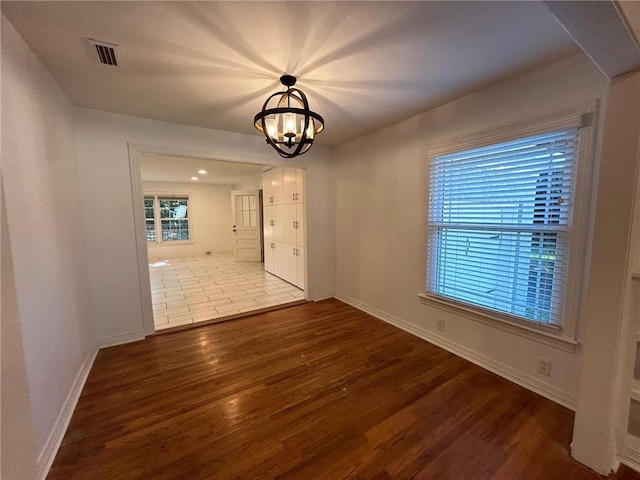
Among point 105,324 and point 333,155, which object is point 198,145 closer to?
point 333,155

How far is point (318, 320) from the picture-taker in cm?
334

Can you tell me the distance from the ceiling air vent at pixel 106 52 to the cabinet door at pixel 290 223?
2929 millimetres

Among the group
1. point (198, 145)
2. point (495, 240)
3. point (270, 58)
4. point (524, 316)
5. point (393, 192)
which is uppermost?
point (270, 58)

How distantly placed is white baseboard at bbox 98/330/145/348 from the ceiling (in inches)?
92.9

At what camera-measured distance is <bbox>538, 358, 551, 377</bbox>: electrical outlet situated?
191 cm

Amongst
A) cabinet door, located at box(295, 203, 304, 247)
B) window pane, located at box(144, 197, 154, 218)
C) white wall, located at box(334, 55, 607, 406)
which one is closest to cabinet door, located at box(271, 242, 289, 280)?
cabinet door, located at box(295, 203, 304, 247)

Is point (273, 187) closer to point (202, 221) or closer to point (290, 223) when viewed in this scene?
point (290, 223)

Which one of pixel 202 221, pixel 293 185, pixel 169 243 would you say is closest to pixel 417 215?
pixel 293 185

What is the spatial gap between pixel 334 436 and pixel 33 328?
1.84 m

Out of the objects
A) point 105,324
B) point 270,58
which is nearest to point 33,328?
point 105,324

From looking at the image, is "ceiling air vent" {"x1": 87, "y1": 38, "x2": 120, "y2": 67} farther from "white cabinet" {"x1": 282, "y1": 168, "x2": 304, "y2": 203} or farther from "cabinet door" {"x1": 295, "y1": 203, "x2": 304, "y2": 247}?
"cabinet door" {"x1": 295, "y1": 203, "x2": 304, "y2": 247}

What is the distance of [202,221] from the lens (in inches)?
325

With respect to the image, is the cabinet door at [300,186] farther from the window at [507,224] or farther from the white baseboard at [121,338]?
the white baseboard at [121,338]

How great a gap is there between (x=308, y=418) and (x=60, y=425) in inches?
61.8
